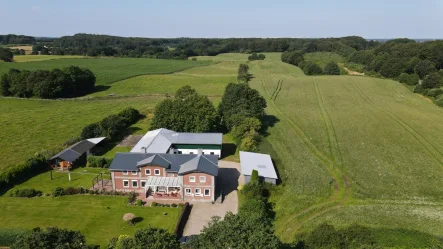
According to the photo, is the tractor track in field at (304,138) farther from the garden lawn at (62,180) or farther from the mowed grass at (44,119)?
the garden lawn at (62,180)

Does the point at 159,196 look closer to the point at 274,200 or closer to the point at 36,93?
the point at 274,200

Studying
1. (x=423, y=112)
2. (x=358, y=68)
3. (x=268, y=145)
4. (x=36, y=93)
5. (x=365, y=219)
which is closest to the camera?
(x=365, y=219)

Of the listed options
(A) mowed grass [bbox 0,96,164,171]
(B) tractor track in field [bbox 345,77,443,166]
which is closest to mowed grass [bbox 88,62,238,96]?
(A) mowed grass [bbox 0,96,164,171]

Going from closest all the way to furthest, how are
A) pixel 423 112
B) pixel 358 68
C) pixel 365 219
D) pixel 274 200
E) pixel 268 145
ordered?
1. pixel 365 219
2. pixel 274 200
3. pixel 268 145
4. pixel 423 112
5. pixel 358 68

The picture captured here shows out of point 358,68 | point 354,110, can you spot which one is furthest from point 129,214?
point 358,68

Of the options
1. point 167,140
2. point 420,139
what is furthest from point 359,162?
point 167,140

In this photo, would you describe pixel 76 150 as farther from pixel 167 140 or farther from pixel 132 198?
pixel 132 198
